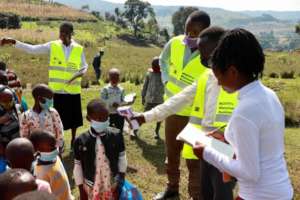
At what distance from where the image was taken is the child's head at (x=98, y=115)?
387 cm

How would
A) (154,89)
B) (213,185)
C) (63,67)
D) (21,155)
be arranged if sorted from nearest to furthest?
(21,155)
(213,185)
(63,67)
(154,89)

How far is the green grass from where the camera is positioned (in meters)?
5.86

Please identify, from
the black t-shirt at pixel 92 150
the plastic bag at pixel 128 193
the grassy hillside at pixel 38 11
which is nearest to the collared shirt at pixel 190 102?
the black t-shirt at pixel 92 150

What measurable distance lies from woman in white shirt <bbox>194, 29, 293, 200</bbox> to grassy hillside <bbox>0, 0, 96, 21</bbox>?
219 feet

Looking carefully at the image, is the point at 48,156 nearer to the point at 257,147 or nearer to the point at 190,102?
the point at 190,102

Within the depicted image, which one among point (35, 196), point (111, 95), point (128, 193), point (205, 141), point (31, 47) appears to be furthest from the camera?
point (111, 95)

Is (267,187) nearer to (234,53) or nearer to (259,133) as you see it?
(259,133)

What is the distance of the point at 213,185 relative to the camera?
3.54 metres

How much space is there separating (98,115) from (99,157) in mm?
349

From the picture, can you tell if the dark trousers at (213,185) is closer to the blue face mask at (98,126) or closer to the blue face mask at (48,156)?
the blue face mask at (98,126)

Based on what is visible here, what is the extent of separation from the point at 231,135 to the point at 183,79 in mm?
2337

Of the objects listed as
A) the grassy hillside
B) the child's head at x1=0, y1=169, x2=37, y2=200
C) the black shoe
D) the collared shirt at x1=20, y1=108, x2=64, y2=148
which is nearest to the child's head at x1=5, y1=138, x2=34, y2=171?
the child's head at x1=0, y1=169, x2=37, y2=200

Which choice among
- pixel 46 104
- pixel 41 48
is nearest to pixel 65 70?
pixel 41 48

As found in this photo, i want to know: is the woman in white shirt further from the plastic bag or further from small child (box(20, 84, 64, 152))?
small child (box(20, 84, 64, 152))
